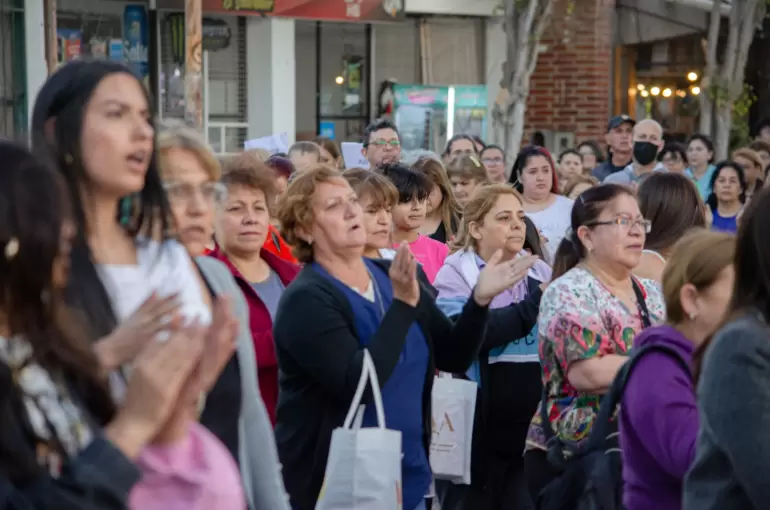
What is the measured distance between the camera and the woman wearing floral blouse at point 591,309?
5.09m

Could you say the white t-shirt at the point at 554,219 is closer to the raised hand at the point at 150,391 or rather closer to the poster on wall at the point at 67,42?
the raised hand at the point at 150,391

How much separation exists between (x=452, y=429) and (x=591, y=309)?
1.36 m

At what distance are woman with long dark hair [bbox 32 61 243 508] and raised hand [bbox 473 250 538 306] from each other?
2067mm

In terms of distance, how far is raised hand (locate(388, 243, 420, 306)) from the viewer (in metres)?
4.48

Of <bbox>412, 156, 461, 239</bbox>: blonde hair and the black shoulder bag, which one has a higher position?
<bbox>412, 156, 461, 239</bbox>: blonde hair

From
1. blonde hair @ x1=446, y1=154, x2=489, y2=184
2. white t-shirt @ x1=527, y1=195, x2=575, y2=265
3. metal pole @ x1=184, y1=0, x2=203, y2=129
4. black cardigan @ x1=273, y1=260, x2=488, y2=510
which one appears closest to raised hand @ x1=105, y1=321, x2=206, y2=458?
black cardigan @ x1=273, y1=260, x2=488, y2=510

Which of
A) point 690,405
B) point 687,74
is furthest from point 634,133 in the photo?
point 687,74

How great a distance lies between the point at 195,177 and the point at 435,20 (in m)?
17.2

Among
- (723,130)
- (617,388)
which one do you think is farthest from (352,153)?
(723,130)

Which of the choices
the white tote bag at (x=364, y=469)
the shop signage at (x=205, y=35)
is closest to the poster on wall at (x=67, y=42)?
the shop signage at (x=205, y=35)

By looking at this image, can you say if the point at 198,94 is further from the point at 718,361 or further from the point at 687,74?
the point at 718,361

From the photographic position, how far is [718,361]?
326 cm

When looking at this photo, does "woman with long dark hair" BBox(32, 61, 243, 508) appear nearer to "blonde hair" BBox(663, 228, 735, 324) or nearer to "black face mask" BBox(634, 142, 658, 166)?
"blonde hair" BBox(663, 228, 735, 324)

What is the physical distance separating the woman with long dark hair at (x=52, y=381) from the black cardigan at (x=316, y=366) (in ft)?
7.26
